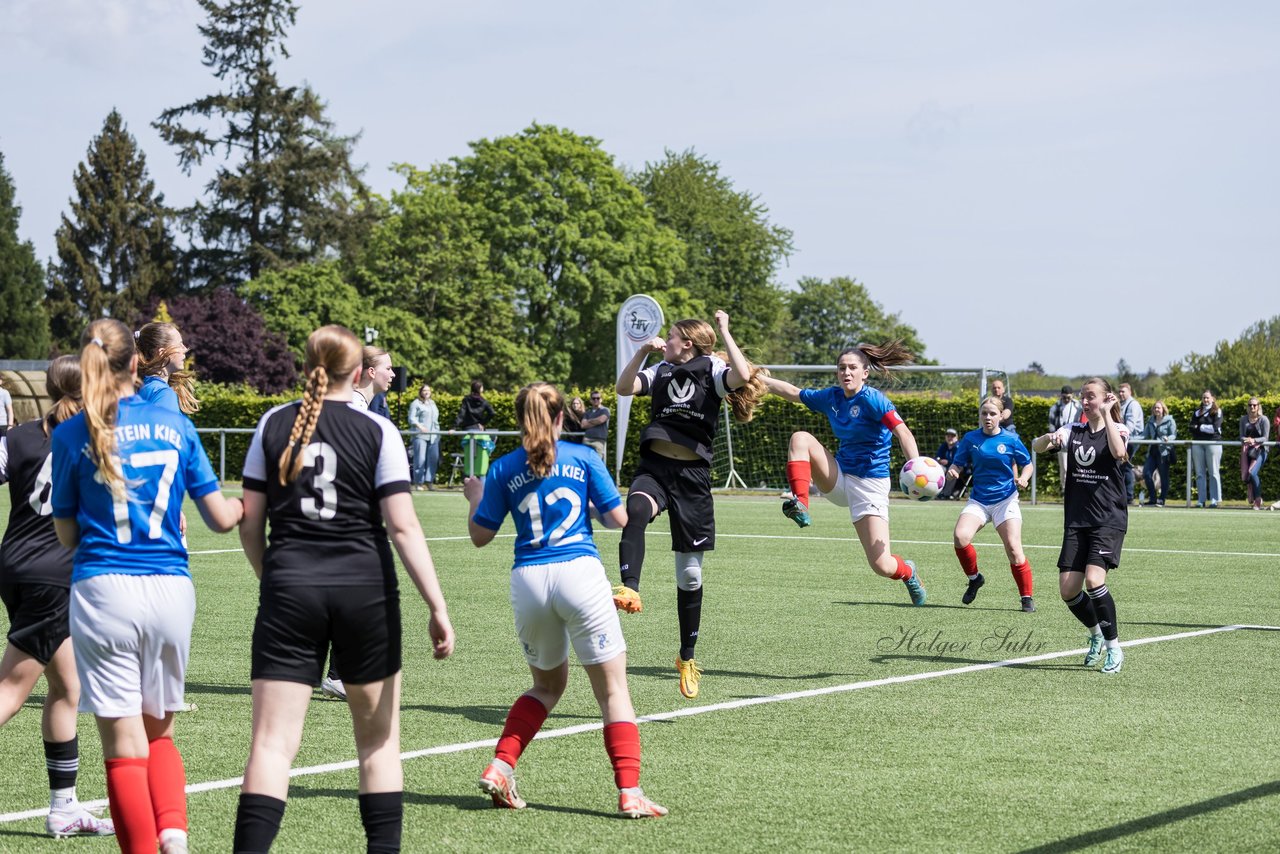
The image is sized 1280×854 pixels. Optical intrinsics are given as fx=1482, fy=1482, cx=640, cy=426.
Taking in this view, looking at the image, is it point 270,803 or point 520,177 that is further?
point 520,177

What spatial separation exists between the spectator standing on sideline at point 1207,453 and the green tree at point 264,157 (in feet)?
138

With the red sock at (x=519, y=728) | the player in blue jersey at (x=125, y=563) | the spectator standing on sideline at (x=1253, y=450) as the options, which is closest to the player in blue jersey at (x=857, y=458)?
the red sock at (x=519, y=728)

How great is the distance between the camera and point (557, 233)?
202 ft

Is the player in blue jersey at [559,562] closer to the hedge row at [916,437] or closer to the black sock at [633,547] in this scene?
the black sock at [633,547]

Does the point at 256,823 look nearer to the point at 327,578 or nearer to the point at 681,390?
the point at 327,578

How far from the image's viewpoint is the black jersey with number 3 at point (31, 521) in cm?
A: 558

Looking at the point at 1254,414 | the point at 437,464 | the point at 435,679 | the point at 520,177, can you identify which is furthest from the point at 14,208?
the point at 435,679

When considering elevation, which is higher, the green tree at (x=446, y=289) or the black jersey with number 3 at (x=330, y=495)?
the green tree at (x=446, y=289)

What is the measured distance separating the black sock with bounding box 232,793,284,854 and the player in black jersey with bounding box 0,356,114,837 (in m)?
1.43

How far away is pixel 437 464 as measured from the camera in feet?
105

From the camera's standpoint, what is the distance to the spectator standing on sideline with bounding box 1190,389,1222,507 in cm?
2738

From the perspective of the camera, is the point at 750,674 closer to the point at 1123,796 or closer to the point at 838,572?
the point at 1123,796

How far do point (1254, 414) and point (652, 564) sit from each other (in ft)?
53.6

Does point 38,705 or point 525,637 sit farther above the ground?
point 525,637
